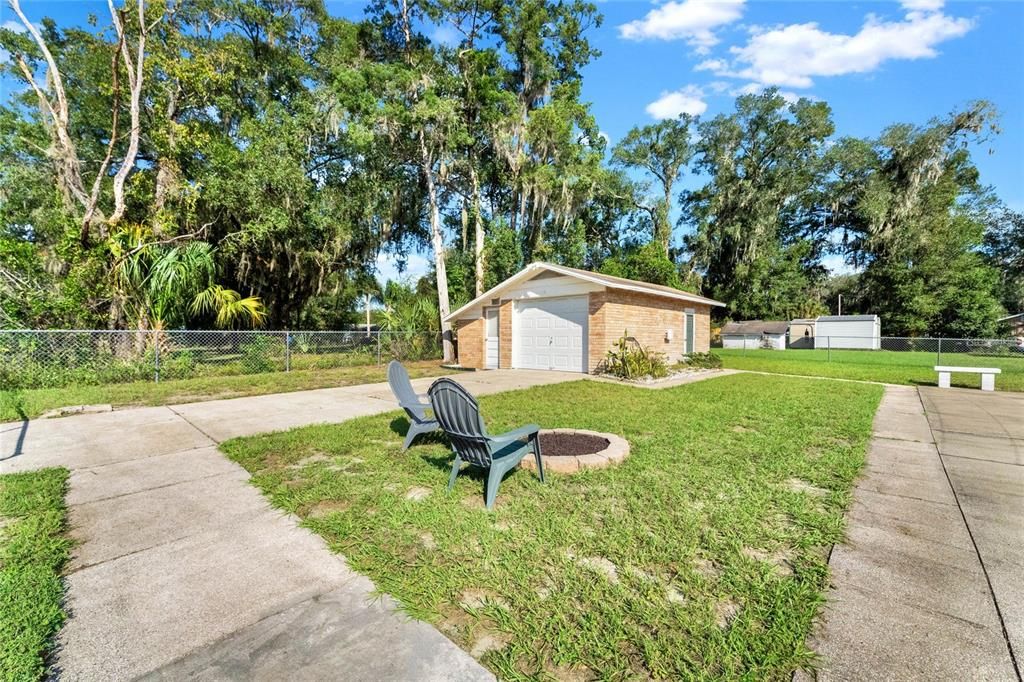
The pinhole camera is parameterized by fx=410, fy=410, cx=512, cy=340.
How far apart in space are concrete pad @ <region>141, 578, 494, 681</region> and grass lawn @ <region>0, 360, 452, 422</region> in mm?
6904

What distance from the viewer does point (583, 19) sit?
65.6 feet

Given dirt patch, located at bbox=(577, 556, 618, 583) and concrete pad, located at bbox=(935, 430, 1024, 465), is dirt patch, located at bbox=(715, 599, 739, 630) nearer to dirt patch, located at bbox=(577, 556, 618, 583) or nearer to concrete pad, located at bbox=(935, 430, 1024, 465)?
dirt patch, located at bbox=(577, 556, 618, 583)

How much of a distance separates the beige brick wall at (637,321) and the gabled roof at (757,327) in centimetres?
1858

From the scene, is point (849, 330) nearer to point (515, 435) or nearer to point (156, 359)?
point (515, 435)

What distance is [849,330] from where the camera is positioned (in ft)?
89.0

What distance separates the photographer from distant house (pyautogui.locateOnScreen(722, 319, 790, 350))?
3027 centimetres

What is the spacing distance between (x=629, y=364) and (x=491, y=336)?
17.3 feet

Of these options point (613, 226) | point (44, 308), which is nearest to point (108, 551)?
point (44, 308)

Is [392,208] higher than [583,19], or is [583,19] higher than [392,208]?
[583,19]

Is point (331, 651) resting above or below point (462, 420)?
below

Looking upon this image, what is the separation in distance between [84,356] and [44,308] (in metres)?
1.56

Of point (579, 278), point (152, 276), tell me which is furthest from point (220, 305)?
point (579, 278)

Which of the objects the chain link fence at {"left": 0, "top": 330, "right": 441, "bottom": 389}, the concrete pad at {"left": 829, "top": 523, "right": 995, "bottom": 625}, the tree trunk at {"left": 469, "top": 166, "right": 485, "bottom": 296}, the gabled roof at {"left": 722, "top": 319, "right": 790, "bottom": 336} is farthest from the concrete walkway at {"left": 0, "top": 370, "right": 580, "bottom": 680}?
the gabled roof at {"left": 722, "top": 319, "right": 790, "bottom": 336}

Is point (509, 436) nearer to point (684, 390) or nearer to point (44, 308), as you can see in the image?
point (684, 390)
